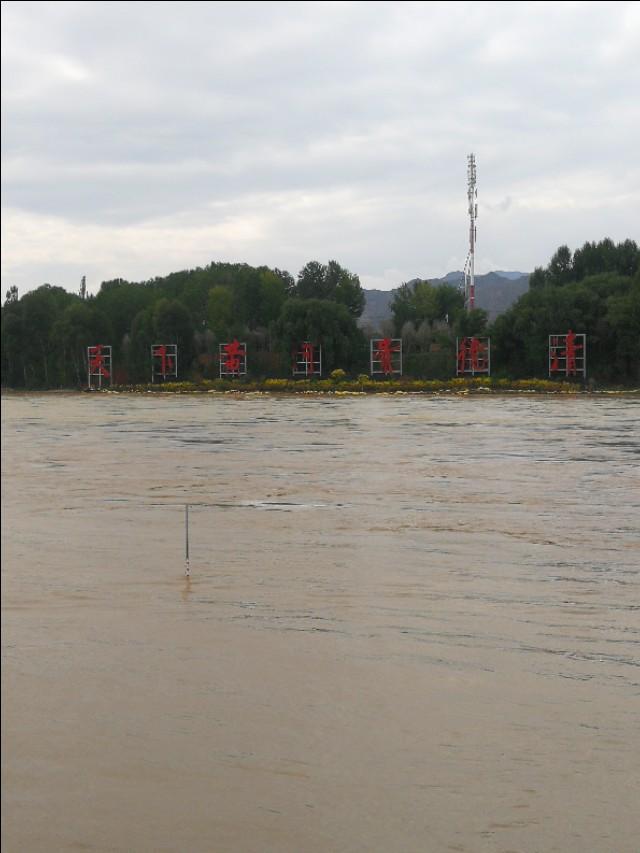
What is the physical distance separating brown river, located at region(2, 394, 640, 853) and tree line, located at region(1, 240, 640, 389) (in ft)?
116

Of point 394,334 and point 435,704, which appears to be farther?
point 394,334

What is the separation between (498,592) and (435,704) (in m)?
2.15

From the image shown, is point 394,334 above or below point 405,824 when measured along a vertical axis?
above

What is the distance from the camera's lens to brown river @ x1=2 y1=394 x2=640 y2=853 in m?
3.42

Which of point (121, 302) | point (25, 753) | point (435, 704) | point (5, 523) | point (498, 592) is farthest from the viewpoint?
point (121, 302)

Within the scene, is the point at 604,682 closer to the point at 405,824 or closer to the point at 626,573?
the point at 405,824

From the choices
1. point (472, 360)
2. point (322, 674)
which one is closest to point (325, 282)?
point (472, 360)

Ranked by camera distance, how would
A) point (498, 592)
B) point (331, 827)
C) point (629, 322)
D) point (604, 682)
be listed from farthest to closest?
point (629, 322)
point (498, 592)
point (604, 682)
point (331, 827)

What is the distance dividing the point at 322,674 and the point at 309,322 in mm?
46389

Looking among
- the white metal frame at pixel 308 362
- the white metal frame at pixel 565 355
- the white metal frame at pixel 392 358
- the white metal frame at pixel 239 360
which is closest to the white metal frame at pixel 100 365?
the white metal frame at pixel 239 360

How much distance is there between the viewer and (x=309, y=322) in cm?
5072

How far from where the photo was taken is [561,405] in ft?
117

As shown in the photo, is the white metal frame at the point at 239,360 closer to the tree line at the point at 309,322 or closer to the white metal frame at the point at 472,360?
the tree line at the point at 309,322

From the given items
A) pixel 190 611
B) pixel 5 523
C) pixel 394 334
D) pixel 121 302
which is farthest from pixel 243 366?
pixel 190 611
